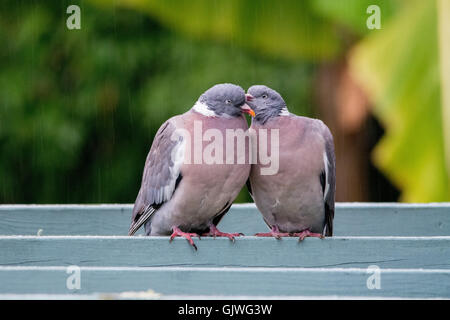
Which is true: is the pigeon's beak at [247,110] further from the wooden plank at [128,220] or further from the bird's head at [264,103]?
the wooden plank at [128,220]

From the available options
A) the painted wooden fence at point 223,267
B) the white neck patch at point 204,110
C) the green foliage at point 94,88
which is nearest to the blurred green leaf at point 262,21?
the green foliage at point 94,88

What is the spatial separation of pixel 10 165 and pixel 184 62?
6.34 feet

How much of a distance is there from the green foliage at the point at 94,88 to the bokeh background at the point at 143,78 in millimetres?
11

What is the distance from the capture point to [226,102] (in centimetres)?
331

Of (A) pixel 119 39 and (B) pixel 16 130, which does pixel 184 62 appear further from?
(B) pixel 16 130

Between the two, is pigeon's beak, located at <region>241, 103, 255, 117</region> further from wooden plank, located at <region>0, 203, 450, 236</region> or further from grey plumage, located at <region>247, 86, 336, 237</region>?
wooden plank, located at <region>0, 203, 450, 236</region>

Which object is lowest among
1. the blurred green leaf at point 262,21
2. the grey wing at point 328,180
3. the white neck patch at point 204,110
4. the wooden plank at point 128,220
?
the wooden plank at point 128,220

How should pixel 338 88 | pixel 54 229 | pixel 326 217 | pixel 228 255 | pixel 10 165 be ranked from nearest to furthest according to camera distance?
pixel 228 255 < pixel 326 217 < pixel 54 229 < pixel 338 88 < pixel 10 165

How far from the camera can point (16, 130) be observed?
702cm

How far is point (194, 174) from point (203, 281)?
2.84ft

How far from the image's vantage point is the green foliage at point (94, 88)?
6711 mm

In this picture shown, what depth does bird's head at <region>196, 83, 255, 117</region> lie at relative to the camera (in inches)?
130

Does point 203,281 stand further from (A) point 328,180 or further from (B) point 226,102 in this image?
(A) point 328,180
